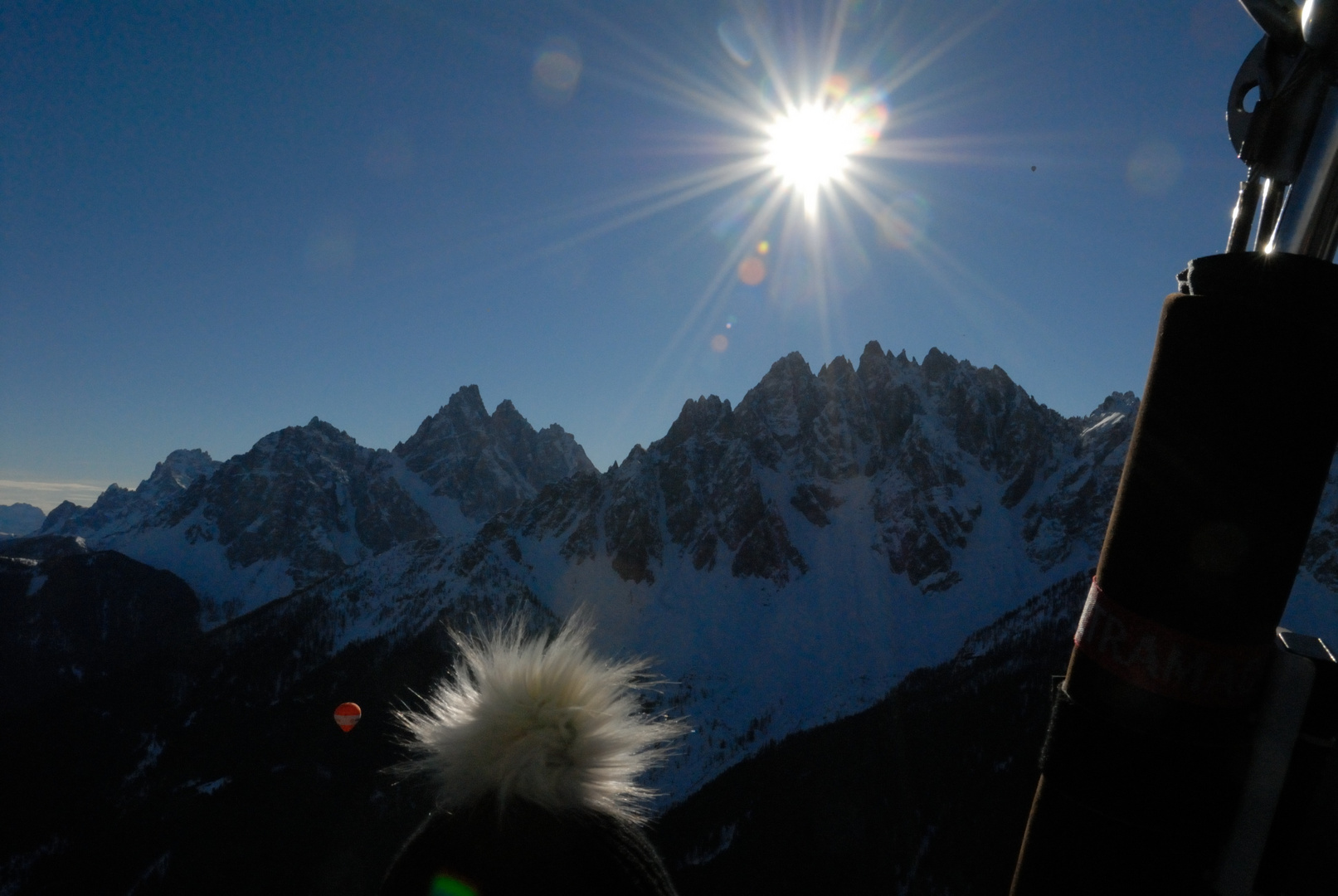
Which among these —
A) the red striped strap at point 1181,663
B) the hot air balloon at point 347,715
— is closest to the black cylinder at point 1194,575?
the red striped strap at point 1181,663

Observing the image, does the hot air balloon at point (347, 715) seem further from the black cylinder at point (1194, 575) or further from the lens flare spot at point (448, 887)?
the black cylinder at point (1194, 575)

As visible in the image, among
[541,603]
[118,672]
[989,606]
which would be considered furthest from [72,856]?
[989,606]

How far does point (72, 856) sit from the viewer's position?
10938 cm

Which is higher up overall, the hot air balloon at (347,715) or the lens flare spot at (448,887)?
the lens flare spot at (448,887)

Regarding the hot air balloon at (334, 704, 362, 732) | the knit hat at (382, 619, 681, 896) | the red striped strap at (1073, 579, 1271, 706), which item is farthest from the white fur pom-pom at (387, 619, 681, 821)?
the hot air balloon at (334, 704, 362, 732)

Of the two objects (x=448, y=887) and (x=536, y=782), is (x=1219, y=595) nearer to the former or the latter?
(x=536, y=782)

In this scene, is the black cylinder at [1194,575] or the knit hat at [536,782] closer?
the black cylinder at [1194,575]

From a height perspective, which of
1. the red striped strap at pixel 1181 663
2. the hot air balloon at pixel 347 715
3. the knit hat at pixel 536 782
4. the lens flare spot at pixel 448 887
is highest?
the red striped strap at pixel 1181 663

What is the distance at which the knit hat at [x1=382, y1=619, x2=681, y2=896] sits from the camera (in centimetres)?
279

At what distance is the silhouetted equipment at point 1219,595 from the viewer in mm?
1434

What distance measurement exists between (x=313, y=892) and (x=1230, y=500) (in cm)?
12838

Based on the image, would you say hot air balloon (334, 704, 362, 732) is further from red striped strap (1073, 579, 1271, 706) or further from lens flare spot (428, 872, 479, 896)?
red striped strap (1073, 579, 1271, 706)

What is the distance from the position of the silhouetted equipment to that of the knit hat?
1.81m

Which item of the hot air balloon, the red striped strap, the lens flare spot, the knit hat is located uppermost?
the red striped strap
